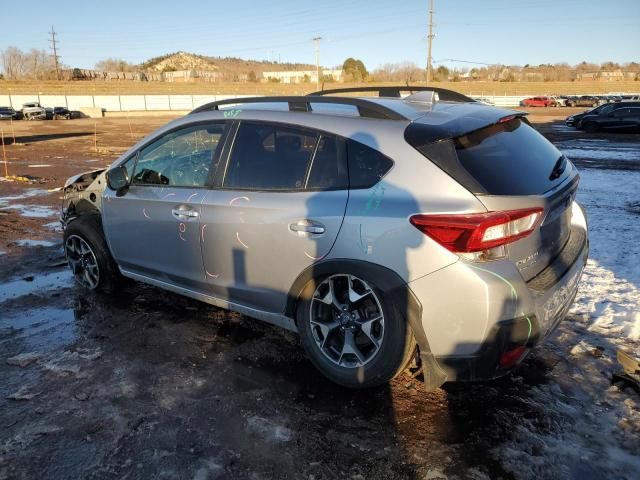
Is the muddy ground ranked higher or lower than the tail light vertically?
lower

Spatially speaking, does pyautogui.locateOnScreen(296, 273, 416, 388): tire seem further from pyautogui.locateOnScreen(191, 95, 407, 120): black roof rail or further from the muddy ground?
pyautogui.locateOnScreen(191, 95, 407, 120): black roof rail

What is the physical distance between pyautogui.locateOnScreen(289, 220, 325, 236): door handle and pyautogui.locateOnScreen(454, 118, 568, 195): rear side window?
91 cm

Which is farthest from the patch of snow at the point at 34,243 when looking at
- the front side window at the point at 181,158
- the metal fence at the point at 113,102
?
the metal fence at the point at 113,102

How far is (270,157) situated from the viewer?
3.46 metres

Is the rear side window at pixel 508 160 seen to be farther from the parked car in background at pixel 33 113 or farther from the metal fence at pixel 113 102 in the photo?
the metal fence at pixel 113 102

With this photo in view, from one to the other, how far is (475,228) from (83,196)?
392cm

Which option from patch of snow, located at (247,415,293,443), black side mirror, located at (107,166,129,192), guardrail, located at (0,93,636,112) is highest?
guardrail, located at (0,93,636,112)

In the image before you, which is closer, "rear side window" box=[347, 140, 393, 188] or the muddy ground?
the muddy ground

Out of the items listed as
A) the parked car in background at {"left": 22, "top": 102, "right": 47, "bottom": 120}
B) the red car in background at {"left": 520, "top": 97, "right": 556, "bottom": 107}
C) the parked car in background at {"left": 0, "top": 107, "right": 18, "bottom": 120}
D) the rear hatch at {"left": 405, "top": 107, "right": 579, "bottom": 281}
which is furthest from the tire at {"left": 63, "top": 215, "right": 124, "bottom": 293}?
the red car in background at {"left": 520, "top": 97, "right": 556, "bottom": 107}

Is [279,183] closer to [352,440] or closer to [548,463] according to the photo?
[352,440]

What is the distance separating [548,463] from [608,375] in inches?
44.5

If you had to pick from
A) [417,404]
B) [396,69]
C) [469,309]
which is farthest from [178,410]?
[396,69]

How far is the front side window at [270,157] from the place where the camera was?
3.29 m

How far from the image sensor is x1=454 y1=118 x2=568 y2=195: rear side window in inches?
109
